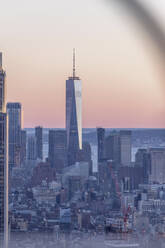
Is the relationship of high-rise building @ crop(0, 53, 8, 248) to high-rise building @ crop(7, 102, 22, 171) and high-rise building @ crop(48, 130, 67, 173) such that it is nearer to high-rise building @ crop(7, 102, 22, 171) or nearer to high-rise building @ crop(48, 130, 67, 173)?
high-rise building @ crop(7, 102, 22, 171)

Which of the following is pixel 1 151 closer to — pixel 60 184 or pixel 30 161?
pixel 30 161

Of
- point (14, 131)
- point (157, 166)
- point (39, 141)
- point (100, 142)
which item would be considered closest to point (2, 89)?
point (14, 131)

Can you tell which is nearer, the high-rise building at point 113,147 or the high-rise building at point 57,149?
the high-rise building at point 113,147

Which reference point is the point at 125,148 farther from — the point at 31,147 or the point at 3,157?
the point at 3,157

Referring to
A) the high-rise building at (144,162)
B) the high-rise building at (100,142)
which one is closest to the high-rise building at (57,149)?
the high-rise building at (100,142)

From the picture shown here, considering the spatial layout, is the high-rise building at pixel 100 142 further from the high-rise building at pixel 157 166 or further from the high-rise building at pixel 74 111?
the high-rise building at pixel 157 166

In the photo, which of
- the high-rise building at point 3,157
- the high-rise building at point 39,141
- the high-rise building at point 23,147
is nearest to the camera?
the high-rise building at point 3,157

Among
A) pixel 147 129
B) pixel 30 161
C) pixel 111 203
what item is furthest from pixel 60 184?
pixel 147 129
